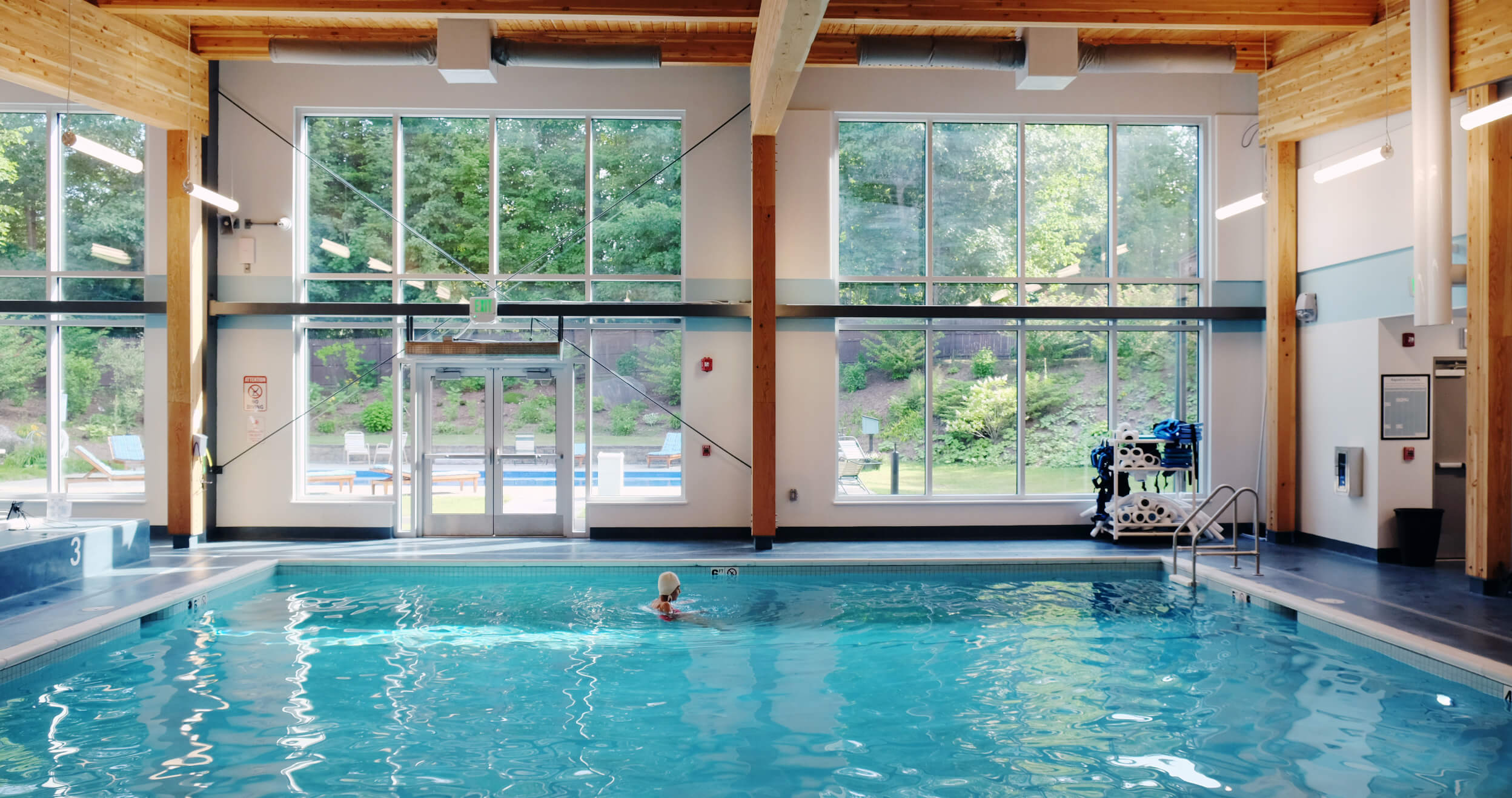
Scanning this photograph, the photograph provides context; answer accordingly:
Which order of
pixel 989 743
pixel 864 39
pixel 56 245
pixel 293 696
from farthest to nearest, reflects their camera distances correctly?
pixel 56 245 → pixel 864 39 → pixel 293 696 → pixel 989 743

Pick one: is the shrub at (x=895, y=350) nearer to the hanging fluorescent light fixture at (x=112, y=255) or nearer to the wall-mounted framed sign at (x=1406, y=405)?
the wall-mounted framed sign at (x=1406, y=405)

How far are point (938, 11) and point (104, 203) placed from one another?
9.13 metres

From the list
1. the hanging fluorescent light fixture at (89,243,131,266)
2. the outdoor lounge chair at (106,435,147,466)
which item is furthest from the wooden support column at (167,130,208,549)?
the hanging fluorescent light fixture at (89,243,131,266)

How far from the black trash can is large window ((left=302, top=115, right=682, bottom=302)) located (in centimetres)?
754

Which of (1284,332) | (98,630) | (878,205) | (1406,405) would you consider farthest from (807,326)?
(98,630)

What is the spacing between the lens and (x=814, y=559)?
8383 mm

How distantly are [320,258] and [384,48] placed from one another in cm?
258

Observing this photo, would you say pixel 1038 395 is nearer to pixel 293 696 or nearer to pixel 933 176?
pixel 933 176

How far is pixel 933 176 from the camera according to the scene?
32.5 ft

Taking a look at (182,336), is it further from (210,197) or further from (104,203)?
(104,203)

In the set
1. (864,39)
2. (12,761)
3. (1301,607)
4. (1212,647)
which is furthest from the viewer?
(864,39)

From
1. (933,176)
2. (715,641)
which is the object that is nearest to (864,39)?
(933,176)

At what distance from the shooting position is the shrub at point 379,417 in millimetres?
9938

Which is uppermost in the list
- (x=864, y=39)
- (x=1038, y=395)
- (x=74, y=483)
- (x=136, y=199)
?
(x=864, y=39)
